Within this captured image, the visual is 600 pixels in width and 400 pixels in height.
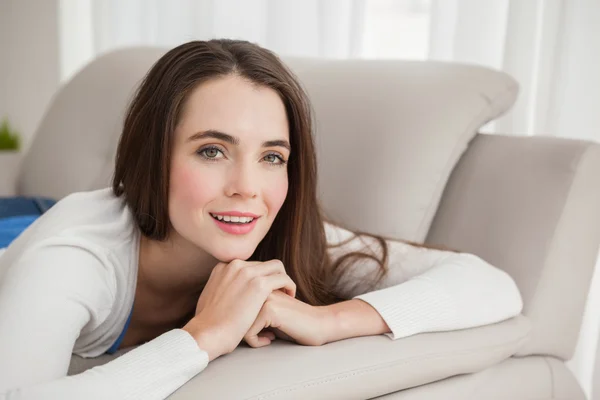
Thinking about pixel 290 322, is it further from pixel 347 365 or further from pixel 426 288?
pixel 426 288

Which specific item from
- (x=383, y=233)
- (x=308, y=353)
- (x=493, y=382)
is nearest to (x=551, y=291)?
(x=493, y=382)

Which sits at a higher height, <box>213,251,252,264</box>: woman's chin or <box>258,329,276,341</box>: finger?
<box>213,251,252,264</box>: woman's chin

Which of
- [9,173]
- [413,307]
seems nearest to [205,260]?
[413,307]

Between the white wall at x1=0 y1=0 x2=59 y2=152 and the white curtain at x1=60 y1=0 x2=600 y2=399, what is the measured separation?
1326 millimetres

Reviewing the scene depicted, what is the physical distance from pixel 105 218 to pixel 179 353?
375 mm

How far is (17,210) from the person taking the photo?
2189 millimetres

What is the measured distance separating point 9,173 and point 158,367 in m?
1.77

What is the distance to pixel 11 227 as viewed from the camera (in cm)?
200

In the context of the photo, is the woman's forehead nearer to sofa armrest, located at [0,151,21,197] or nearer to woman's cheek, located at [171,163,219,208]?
woman's cheek, located at [171,163,219,208]

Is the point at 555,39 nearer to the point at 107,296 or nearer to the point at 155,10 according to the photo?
the point at 107,296

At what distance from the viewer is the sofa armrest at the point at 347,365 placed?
3.73 feet

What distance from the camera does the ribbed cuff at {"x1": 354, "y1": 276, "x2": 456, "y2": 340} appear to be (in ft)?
4.45

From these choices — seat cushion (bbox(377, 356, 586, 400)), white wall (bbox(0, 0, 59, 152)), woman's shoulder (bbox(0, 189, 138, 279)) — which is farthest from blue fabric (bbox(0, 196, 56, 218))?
white wall (bbox(0, 0, 59, 152))

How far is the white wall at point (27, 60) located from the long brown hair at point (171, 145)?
125 inches
